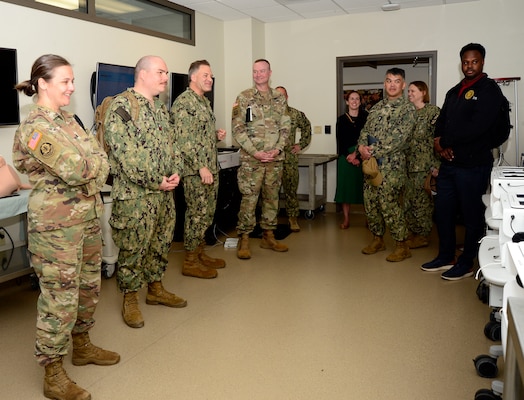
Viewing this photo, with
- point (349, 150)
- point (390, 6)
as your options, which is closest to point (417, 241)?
point (349, 150)

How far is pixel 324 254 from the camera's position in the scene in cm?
480

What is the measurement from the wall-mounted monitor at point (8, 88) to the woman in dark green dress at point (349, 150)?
3.46 meters

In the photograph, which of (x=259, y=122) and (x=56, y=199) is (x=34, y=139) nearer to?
(x=56, y=199)

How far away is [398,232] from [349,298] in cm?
112

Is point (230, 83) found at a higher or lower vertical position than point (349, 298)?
higher

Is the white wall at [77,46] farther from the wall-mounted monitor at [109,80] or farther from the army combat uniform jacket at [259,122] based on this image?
the army combat uniform jacket at [259,122]

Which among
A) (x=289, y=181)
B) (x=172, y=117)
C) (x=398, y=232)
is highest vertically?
(x=172, y=117)

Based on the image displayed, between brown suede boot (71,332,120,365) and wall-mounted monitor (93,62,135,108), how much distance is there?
7.75 ft

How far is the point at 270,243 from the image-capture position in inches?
195

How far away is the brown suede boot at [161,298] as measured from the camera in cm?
346

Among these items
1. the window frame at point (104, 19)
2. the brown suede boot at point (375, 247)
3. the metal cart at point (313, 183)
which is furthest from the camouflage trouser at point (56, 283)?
the metal cart at point (313, 183)

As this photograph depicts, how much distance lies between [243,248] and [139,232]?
179 centimetres

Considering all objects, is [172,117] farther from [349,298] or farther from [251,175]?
[349,298]

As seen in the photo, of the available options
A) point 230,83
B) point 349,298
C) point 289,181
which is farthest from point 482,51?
point 230,83
